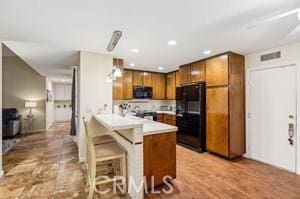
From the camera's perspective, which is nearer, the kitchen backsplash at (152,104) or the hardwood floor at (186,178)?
the hardwood floor at (186,178)

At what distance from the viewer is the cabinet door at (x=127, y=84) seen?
17.6ft

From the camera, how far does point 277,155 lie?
3357 mm

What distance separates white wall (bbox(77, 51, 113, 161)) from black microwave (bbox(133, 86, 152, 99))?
173 centimetres

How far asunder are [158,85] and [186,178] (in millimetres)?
3823

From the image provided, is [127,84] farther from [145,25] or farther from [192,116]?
[145,25]

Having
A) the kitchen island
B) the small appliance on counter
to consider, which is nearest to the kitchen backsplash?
the small appliance on counter

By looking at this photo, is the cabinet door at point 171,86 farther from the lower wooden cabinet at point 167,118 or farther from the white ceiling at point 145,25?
A: the white ceiling at point 145,25

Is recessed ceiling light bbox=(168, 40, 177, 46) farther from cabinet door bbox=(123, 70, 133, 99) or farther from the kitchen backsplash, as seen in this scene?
the kitchen backsplash

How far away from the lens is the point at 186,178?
2879mm

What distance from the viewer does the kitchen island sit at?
222 cm

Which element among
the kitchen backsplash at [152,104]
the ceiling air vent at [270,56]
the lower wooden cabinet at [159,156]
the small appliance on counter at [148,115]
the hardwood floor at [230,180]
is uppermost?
the ceiling air vent at [270,56]

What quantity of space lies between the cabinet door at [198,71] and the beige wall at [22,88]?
20.2ft

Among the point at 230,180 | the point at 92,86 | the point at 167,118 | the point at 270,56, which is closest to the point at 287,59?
the point at 270,56

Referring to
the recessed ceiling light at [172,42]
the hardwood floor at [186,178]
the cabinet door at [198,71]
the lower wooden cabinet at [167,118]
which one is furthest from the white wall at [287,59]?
the lower wooden cabinet at [167,118]
